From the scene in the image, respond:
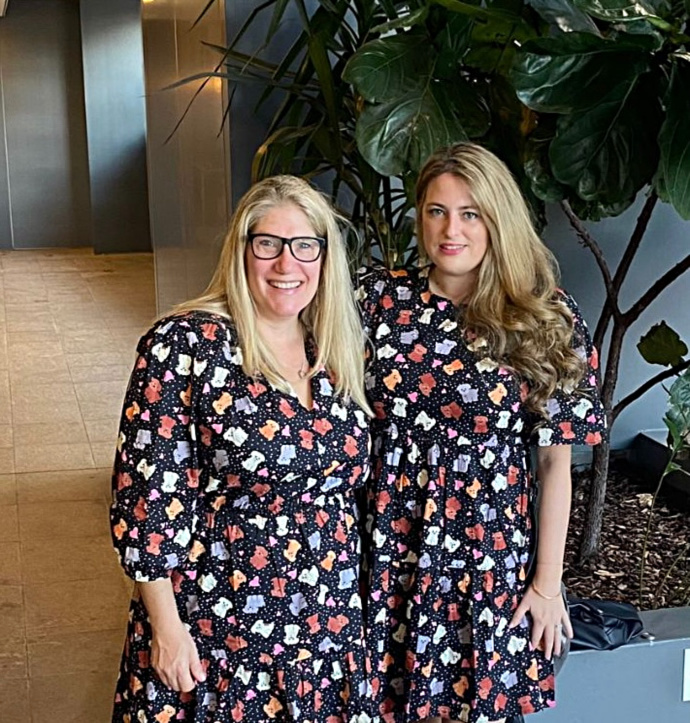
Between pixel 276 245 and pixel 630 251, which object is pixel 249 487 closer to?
pixel 276 245

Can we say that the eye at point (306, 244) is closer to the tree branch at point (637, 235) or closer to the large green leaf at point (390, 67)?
the large green leaf at point (390, 67)

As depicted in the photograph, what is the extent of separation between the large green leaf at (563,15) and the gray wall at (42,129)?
11.2 meters

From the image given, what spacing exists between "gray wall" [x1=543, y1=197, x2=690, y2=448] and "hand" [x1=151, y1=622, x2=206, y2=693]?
90.4 inches

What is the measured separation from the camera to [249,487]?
180cm

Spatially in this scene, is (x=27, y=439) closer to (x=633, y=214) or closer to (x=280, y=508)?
(x=633, y=214)

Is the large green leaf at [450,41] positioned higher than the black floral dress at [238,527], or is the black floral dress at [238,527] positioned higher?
the large green leaf at [450,41]

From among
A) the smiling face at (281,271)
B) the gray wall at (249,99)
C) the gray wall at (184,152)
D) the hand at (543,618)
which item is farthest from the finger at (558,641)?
the gray wall at (249,99)

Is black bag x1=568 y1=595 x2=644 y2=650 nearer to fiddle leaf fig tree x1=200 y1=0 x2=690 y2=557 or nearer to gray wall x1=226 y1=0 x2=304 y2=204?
fiddle leaf fig tree x1=200 y1=0 x2=690 y2=557

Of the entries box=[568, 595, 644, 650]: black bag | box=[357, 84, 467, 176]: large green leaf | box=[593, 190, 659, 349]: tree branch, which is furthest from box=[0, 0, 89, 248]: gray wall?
box=[568, 595, 644, 650]: black bag

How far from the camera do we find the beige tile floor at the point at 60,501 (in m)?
3.20

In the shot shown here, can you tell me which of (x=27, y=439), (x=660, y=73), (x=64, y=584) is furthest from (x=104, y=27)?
(x=660, y=73)

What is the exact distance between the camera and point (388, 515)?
199cm

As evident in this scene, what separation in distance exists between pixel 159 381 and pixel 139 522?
0.23 m

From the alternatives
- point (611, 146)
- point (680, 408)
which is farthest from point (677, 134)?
point (680, 408)
